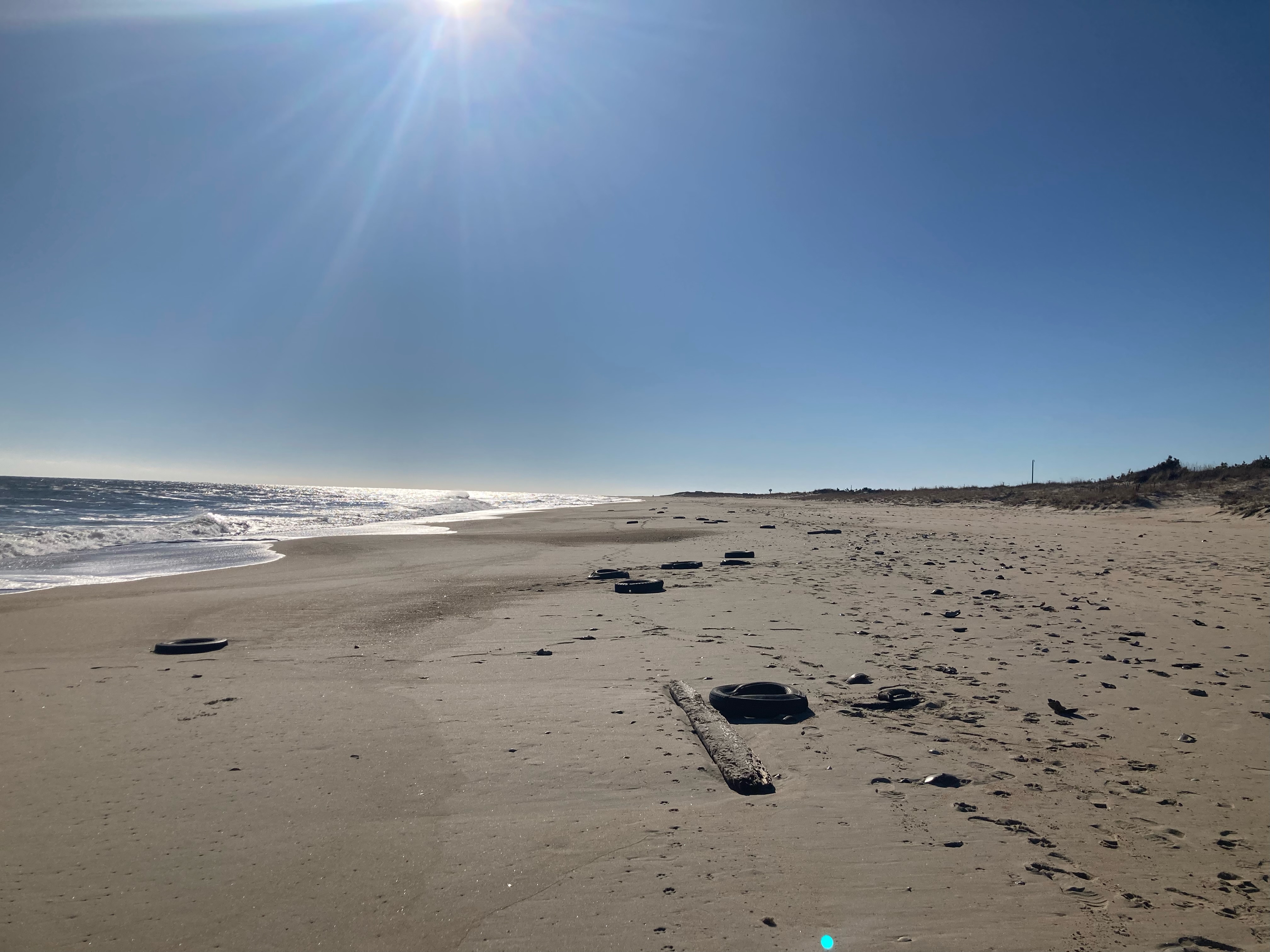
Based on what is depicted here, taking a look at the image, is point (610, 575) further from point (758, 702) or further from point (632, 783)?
point (632, 783)

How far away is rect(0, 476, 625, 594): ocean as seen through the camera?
1606 centimetres

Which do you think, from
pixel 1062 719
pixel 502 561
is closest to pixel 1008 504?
pixel 502 561

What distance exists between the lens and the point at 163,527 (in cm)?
2733

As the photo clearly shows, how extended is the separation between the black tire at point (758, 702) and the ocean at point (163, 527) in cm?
1348

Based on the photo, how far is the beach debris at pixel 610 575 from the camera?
40.9 feet

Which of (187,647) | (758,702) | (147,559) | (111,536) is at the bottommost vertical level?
(147,559)

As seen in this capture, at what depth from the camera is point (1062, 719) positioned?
485cm

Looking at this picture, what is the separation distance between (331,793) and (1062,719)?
4.74 m

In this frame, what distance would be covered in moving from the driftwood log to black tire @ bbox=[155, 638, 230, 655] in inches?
205

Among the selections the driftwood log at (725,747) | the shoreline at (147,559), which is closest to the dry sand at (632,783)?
the driftwood log at (725,747)

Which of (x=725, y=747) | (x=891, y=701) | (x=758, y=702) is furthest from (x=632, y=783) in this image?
(x=891, y=701)

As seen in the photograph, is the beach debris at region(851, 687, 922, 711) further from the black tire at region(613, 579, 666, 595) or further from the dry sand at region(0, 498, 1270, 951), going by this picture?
the black tire at region(613, 579, 666, 595)

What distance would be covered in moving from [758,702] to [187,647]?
238 inches

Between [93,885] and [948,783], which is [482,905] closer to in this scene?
[93,885]
